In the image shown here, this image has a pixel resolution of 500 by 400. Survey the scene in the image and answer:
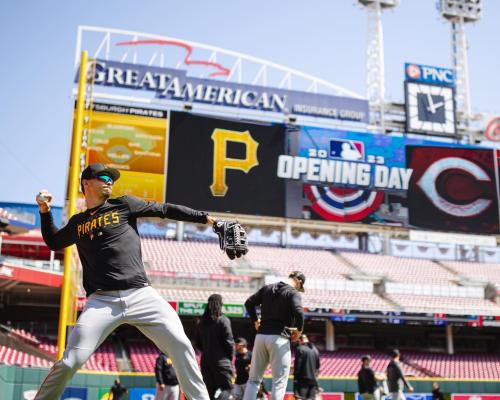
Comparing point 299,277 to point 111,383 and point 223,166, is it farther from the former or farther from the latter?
point 223,166

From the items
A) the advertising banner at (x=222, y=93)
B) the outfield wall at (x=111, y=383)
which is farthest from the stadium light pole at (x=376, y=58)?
the outfield wall at (x=111, y=383)

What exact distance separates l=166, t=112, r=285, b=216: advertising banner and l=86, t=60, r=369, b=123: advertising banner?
173 centimetres

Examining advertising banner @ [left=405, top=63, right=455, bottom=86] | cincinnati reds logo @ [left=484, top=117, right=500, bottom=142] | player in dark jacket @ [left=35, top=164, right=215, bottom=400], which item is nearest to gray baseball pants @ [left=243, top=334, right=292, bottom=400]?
player in dark jacket @ [left=35, top=164, right=215, bottom=400]

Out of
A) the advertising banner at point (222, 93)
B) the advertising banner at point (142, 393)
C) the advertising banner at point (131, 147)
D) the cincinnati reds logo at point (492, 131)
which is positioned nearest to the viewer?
the advertising banner at point (142, 393)

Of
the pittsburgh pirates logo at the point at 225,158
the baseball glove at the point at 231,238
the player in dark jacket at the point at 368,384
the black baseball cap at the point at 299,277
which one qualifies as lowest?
the player in dark jacket at the point at 368,384

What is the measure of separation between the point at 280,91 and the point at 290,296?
1110 inches

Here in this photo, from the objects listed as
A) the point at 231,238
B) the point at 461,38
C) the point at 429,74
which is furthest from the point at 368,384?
the point at 461,38

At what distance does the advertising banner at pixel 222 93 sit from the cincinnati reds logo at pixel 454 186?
15.2 ft

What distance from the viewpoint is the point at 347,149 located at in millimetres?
33469

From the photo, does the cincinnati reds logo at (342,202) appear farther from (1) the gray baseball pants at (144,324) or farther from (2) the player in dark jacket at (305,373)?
(1) the gray baseball pants at (144,324)

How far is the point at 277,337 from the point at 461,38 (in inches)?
1544

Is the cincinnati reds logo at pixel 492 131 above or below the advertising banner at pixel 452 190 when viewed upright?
above

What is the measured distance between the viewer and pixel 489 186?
1378 inches

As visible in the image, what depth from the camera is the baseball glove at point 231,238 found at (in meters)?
4.72
